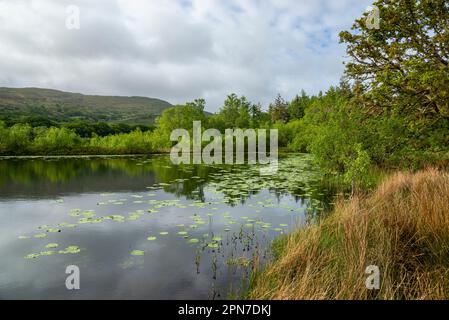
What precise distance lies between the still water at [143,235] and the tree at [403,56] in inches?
203

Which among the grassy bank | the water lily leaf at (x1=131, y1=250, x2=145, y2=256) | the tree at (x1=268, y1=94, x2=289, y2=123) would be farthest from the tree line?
the tree at (x1=268, y1=94, x2=289, y2=123)

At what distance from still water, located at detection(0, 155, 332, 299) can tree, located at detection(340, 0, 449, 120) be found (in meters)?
5.15

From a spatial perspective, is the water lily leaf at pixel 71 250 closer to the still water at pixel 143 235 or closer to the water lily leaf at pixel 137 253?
the still water at pixel 143 235

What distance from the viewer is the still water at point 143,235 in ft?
19.7

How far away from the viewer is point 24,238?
860cm

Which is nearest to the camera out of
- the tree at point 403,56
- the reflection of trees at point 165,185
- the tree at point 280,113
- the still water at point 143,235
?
the still water at point 143,235

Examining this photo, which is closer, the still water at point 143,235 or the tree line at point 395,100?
the still water at point 143,235

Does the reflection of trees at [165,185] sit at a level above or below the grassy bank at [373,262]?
below

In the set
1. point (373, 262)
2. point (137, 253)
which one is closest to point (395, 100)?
point (373, 262)

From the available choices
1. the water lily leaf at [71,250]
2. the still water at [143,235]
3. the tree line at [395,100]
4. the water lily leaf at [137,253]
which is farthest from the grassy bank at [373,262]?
the tree line at [395,100]

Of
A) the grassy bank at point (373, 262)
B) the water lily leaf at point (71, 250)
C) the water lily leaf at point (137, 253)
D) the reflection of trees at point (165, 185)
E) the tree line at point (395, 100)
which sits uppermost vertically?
the tree line at point (395, 100)
